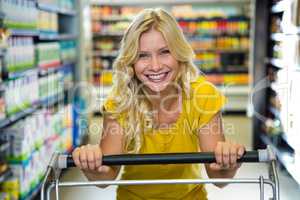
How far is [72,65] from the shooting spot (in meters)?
6.78

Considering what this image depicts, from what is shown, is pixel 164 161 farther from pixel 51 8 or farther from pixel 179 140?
pixel 51 8

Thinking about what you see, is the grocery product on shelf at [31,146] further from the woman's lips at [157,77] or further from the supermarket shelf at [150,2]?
the supermarket shelf at [150,2]

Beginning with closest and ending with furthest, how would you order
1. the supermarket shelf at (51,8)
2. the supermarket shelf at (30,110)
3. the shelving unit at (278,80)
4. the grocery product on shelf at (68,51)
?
the supermarket shelf at (30,110) → the shelving unit at (278,80) → the supermarket shelf at (51,8) → the grocery product on shelf at (68,51)

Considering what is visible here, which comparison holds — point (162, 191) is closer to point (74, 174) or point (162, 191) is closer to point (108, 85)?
point (74, 174)

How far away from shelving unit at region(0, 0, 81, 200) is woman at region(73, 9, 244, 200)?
1.83 metres

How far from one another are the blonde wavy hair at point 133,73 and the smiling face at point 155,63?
0.07 feet

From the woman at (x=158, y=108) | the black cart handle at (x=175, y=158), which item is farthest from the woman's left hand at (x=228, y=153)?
the woman at (x=158, y=108)

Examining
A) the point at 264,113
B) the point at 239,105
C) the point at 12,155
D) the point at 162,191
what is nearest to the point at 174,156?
the point at 162,191

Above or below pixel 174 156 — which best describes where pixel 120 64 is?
above

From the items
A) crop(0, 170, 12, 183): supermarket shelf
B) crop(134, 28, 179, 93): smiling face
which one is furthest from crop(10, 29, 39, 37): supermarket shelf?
crop(134, 28, 179, 93): smiling face

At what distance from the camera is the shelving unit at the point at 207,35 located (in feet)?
30.9

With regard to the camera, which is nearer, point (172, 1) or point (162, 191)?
point (162, 191)

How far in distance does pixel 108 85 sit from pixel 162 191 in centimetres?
782

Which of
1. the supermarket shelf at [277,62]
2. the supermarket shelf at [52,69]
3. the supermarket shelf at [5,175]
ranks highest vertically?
the supermarket shelf at [277,62]
